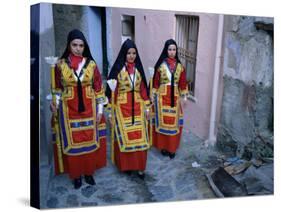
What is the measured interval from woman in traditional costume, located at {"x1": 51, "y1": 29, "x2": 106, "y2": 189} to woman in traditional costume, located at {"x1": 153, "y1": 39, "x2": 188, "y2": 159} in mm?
565

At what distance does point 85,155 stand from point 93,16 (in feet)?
4.20

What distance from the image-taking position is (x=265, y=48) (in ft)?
12.5

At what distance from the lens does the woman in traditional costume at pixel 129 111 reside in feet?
11.2

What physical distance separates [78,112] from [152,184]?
104 cm

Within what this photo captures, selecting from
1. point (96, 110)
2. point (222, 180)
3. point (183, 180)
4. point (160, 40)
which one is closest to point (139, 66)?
point (160, 40)

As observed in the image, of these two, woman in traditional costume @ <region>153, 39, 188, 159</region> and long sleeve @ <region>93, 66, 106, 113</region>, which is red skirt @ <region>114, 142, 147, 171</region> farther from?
long sleeve @ <region>93, 66, 106, 113</region>

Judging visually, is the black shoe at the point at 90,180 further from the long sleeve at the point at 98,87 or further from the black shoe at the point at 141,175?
the long sleeve at the point at 98,87

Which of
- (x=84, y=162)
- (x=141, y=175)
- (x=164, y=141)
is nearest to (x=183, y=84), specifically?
(x=164, y=141)

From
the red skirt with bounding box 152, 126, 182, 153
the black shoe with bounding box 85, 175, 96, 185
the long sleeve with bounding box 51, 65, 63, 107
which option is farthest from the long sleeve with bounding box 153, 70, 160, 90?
the black shoe with bounding box 85, 175, 96, 185

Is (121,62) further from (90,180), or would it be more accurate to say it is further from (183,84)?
(90,180)

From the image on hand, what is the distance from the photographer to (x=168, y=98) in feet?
12.0

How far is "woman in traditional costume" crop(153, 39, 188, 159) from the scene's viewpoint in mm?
3574

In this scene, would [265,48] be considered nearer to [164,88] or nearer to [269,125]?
[269,125]

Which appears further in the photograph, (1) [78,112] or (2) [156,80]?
(2) [156,80]
